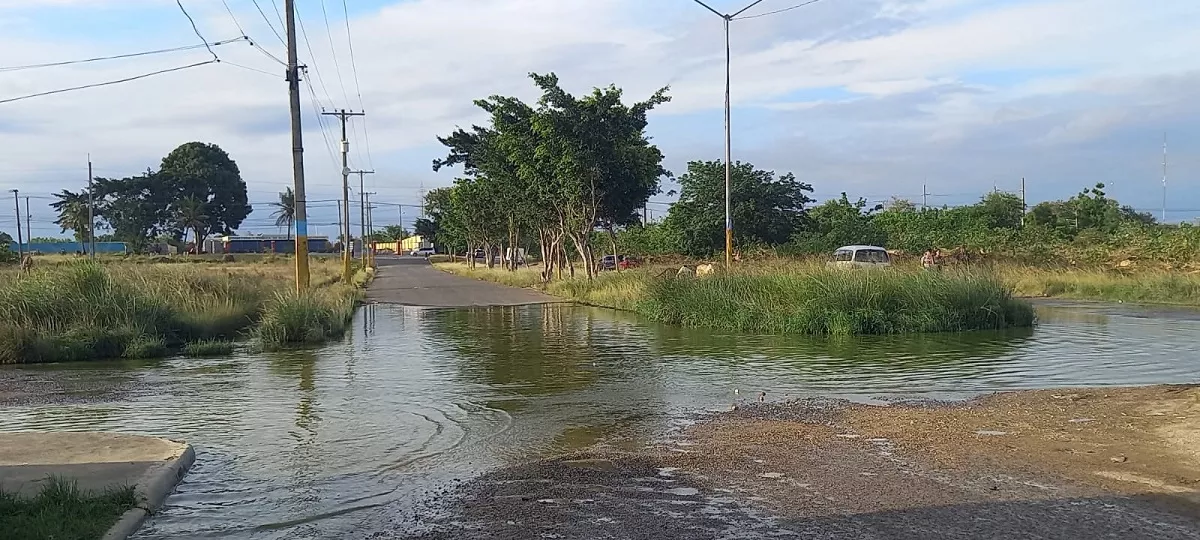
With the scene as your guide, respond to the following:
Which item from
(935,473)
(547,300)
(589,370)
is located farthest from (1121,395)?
(547,300)

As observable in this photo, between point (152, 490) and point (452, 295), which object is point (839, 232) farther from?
point (152, 490)

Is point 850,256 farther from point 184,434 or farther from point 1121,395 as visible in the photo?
point 184,434

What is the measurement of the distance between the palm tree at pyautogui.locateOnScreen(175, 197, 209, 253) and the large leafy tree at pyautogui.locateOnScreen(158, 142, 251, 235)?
0.52 m

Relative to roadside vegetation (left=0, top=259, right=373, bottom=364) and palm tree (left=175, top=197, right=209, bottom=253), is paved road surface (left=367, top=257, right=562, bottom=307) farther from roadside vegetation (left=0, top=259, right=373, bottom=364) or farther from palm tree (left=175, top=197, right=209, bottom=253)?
palm tree (left=175, top=197, right=209, bottom=253)

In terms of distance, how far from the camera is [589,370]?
595 inches

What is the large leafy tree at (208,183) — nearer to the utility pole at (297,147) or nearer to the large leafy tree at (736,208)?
the large leafy tree at (736,208)

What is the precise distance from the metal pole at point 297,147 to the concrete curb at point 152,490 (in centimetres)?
1691

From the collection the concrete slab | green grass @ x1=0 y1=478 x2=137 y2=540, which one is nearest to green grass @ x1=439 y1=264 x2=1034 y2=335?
the concrete slab

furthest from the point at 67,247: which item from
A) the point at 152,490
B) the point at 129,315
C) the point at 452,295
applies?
the point at 152,490

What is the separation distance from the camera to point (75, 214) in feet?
342

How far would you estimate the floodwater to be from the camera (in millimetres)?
7746

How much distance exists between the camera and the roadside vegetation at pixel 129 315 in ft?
56.4

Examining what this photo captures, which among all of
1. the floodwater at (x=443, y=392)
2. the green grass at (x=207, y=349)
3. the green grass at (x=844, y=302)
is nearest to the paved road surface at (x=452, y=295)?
the green grass at (x=844, y=302)

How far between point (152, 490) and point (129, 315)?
12472mm
